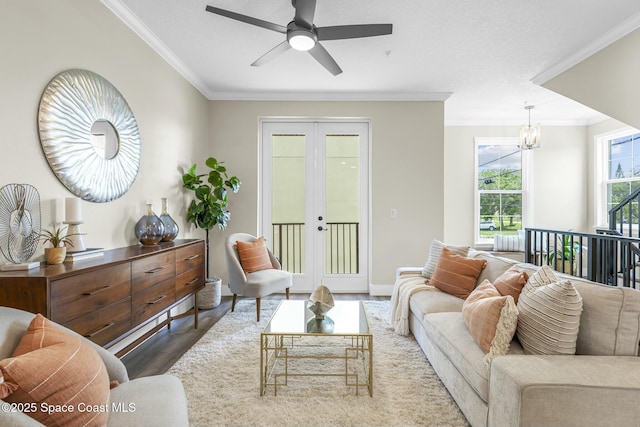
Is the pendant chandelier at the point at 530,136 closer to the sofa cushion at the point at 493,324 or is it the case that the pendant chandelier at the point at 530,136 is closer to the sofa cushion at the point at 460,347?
the sofa cushion at the point at 460,347

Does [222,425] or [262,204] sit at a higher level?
[262,204]

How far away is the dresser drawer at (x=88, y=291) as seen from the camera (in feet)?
5.15

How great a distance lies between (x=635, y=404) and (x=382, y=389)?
1.26 metres

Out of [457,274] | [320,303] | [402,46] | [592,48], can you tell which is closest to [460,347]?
[320,303]

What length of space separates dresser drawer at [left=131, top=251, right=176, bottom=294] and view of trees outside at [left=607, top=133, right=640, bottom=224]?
620 cm

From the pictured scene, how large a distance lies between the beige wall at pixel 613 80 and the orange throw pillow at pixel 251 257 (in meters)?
3.78

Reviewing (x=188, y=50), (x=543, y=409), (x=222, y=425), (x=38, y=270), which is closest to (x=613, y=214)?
(x=543, y=409)

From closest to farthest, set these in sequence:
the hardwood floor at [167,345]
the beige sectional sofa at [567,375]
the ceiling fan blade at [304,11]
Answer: the beige sectional sofa at [567,375]
the ceiling fan blade at [304,11]
the hardwood floor at [167,345]

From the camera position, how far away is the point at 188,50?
3330 millimetres

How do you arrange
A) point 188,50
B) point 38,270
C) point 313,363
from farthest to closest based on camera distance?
1. point 188,50
2. point 313,363
3. point 38,270

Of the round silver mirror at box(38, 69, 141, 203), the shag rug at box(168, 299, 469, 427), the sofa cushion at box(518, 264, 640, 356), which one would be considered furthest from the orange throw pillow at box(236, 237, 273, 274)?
the sofa cushion at box(518, 264, 640, 356)

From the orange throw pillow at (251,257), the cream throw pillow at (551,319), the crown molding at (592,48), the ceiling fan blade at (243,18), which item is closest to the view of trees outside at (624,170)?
the crown molding at (592,48)

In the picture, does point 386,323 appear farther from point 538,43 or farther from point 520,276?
point 538,43

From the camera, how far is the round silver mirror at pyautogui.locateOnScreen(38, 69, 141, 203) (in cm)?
201
